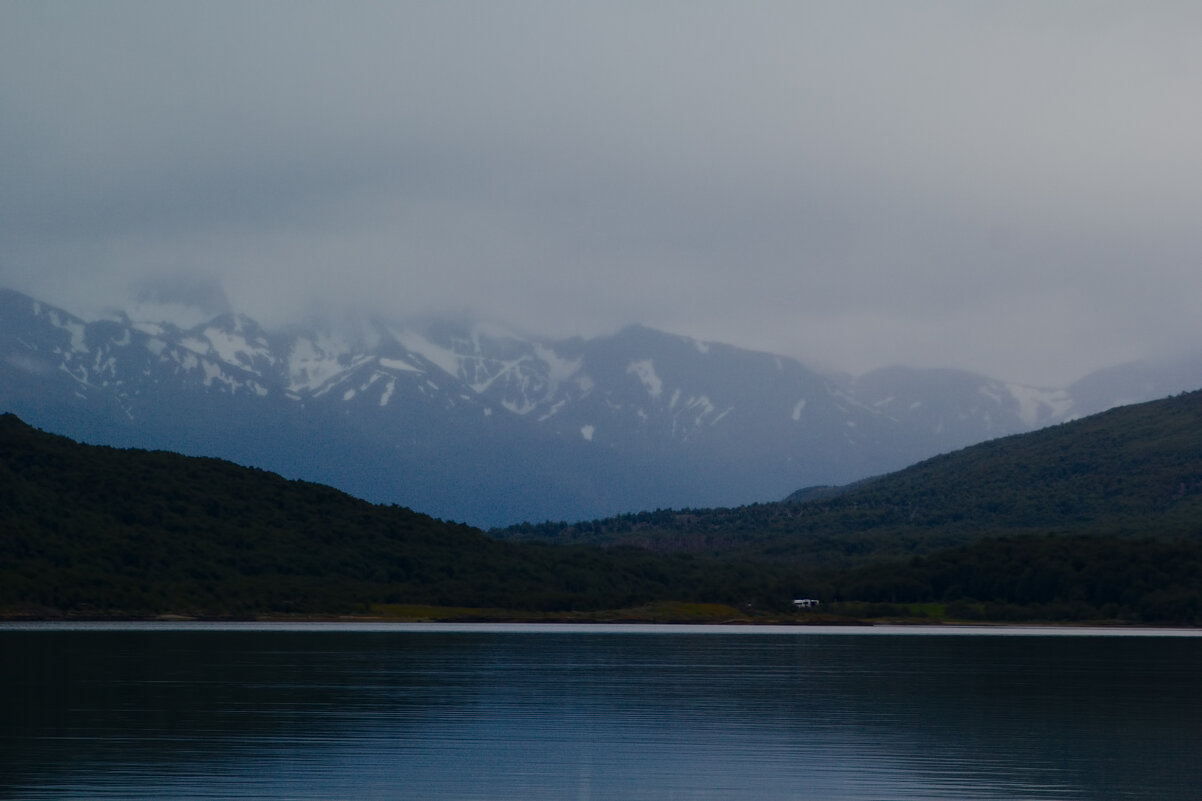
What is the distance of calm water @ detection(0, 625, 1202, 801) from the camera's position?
156ft

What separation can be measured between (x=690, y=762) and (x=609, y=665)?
4933 centimetres

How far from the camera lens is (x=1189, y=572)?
649 ft

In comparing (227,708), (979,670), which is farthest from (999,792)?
(979,670)

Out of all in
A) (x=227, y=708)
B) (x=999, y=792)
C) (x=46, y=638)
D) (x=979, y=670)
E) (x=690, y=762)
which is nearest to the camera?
(x=999, y=792)

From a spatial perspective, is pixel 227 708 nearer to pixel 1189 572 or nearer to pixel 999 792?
pixel 999 792

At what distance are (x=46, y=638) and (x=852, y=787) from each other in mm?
91925

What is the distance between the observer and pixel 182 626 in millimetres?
164250

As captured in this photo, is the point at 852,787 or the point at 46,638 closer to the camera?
the point at 852,787

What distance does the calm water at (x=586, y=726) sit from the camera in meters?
47.5

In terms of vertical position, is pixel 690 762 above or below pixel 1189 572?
below

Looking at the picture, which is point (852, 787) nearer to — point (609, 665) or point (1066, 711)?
point (1066, 711)

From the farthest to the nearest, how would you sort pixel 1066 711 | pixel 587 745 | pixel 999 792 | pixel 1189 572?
pixel 1189 572
pixel 1066 711
pixel 587 745
pixel 999 792

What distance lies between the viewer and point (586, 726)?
204ft

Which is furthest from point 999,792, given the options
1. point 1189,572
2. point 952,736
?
point 1189,572
